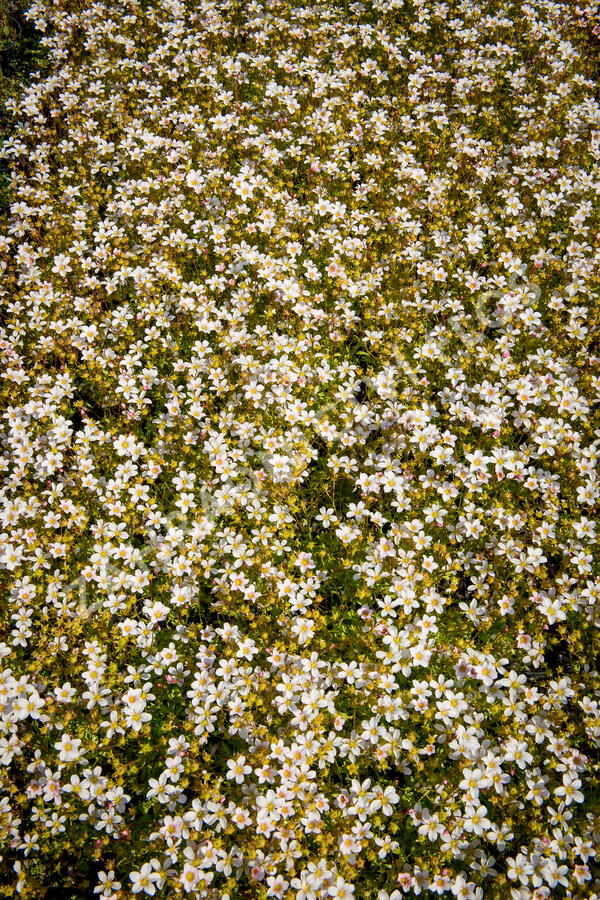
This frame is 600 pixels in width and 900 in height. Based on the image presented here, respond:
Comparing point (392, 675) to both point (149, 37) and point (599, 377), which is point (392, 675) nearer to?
point (599, 377)

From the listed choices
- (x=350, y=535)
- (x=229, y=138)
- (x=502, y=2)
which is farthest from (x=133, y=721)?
(x=502, y=2)

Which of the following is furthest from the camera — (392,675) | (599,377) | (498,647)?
(599,377)

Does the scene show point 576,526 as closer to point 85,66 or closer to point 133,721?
point 133,721

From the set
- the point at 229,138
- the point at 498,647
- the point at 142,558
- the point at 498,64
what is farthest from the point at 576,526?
the point at 498,64

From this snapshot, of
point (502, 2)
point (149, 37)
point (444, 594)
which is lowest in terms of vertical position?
point (444, 594)

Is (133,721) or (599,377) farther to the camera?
(599,377)

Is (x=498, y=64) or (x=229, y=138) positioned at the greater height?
(x=498, y=64)

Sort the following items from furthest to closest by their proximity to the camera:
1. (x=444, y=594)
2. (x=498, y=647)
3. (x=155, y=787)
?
(x=444, y=594) → (x=498, y=647) → (x=155, y=787)
